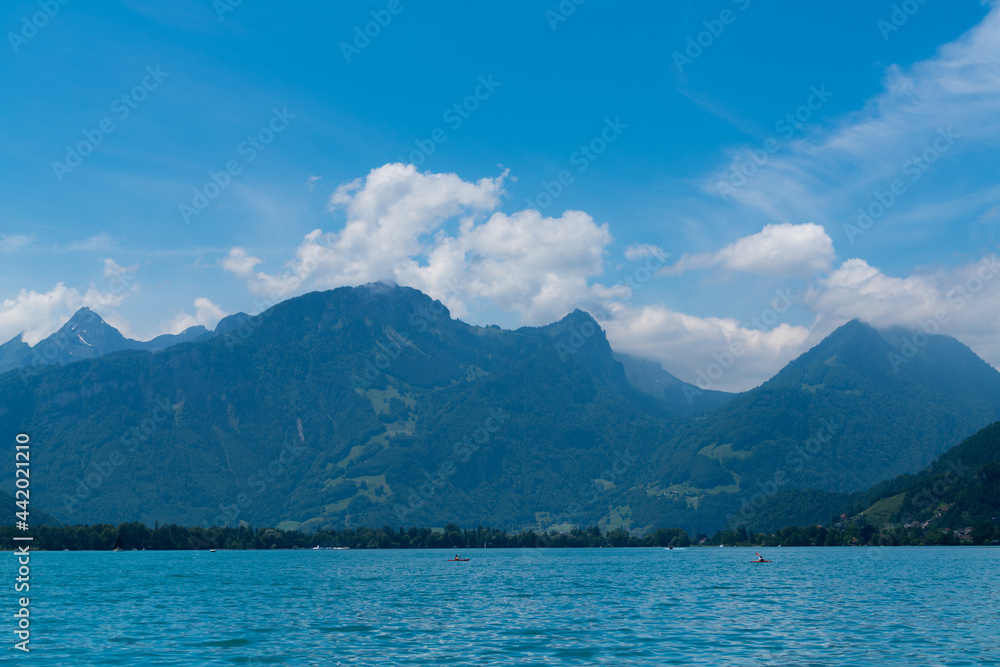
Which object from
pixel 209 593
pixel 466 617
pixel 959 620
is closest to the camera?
pixel 959 620

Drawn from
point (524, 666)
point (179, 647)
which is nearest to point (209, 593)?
point (179, 647)

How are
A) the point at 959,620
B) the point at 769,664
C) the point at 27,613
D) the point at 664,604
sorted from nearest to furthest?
the point at 769,664 < the point at 959,620 < the point at 27,613 < the point at 664,604

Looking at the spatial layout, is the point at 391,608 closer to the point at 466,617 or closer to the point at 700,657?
the point at 466,617

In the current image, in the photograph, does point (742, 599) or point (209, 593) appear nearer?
point (742, 599)

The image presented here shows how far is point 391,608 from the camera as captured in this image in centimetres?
9500

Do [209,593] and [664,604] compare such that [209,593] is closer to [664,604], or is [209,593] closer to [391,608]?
[391,608]

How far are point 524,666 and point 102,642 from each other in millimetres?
35582

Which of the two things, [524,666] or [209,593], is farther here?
[209,593]

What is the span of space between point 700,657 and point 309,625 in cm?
3761

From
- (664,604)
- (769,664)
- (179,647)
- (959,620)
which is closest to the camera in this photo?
(769,664)

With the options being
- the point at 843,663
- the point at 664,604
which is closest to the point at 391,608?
the point at 664,604

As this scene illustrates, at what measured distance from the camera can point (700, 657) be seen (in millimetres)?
57344

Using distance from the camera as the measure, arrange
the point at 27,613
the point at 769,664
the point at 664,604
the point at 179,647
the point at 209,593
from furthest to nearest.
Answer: the point at 209,593 < the point at 664,604 < the point at 27,613 < the point at 179,647 < the point at 769,664

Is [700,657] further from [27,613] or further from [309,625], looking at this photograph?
[27,613]
